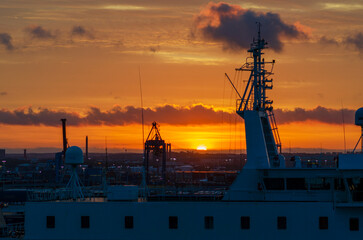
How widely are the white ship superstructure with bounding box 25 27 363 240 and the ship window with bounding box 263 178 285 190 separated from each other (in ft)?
0.21

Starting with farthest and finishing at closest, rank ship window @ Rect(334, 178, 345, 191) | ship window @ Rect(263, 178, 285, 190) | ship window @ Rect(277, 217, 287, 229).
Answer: ship window @ Rect(263, 178, 285, 190) < ship window @ Rect(334, 178, 345, 191) < ship window @ Rect(277, 217, 287, 229)

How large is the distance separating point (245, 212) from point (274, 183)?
356cm

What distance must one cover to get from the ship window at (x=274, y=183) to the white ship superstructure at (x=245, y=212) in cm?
6

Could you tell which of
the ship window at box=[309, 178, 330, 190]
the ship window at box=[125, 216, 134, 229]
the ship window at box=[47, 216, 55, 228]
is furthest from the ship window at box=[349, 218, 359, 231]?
the ship window at box=[47, 216, 55, 228]

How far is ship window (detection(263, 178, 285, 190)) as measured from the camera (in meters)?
39.3

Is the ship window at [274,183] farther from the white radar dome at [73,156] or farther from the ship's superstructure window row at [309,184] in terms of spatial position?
the white radar dome at [73,156]

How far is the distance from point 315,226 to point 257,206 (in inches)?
143

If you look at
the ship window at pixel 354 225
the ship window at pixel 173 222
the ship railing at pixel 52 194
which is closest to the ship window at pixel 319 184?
the ship window at pixel 354 225

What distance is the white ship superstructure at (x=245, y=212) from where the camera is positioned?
37.0 metres

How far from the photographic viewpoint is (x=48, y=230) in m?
38.4

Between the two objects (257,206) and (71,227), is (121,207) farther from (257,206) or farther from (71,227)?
(257,206)

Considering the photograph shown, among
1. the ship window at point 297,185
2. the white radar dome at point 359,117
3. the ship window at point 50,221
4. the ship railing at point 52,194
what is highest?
the white radar dome at point 359,117

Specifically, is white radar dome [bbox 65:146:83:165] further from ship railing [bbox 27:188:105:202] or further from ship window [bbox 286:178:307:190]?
ship window [bbox 286:178:307:190]

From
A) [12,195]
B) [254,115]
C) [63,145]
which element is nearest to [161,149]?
[63,145]
